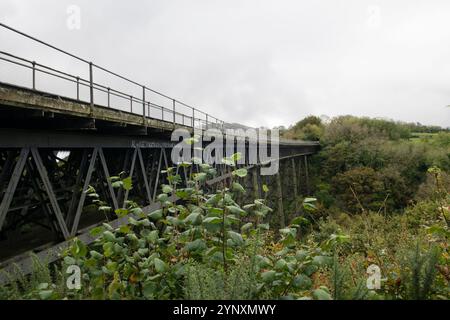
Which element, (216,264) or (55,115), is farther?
(55,115)

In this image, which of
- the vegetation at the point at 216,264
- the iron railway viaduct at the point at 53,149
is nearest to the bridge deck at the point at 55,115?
the iron railway viaduct at the point at 53,149

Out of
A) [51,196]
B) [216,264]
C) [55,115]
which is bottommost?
[216,264]

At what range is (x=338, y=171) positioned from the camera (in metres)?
48.5

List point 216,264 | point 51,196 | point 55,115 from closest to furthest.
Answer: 1. point 216,264
2. point 51,196
3. point 55,115

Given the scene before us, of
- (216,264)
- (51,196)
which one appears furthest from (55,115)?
(216,264)

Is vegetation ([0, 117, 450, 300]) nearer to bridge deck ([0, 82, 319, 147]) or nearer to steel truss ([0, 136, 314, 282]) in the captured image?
steel truss ([0, 136, 314, 282])

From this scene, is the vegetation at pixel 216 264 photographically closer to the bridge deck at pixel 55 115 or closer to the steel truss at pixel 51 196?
the steel truss at pixel 51 196

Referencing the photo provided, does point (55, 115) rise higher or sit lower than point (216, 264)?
higher

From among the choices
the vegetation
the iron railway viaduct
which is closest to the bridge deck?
the iron railway viaduct

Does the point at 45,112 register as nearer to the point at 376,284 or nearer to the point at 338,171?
the point at 376,284

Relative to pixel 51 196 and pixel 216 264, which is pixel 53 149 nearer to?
pixel 51 196

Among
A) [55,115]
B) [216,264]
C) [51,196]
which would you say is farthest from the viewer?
[55,115]

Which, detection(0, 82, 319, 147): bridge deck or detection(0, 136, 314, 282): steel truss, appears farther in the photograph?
detection(0, 136, 314, 282): steel truss
